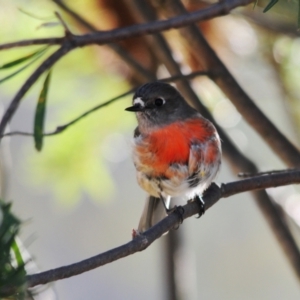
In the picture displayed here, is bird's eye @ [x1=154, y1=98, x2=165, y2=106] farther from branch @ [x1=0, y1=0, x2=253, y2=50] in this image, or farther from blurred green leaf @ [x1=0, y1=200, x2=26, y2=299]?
blurred green leaf @ [x1=0, y1=200, x2=26, y2=299]

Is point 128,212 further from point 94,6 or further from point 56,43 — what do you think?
point 56,43

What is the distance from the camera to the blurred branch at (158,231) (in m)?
0.85

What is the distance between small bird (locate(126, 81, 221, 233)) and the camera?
5.51 ft

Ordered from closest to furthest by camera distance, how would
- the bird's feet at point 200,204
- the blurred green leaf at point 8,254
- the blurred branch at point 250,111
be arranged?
the blurred green leaf at point 8,254 < the bird's feet at point 200,204 < the blurred branch at point 250,111

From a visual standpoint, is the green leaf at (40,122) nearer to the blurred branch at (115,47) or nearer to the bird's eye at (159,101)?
the blurred branch at (115,47)

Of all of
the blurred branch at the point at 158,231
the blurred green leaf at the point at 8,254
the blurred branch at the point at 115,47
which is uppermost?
the blurred branch at the point at 115,47

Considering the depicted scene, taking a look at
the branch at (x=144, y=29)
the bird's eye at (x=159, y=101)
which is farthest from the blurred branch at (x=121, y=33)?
the bird's eye at (x=159, y=101)

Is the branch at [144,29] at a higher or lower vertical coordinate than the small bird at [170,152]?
lower

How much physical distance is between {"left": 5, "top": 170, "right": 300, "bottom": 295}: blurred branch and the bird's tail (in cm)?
39

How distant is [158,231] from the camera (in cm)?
111

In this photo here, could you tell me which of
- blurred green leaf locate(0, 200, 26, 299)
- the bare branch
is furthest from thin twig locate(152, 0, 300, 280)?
blurred green leaf locate(0, 200, 26, 299)

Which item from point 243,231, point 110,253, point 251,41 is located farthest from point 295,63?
point 243,231

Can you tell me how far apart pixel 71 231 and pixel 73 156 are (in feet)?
6.55

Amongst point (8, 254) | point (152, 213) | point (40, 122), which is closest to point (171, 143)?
point (152, 213)
